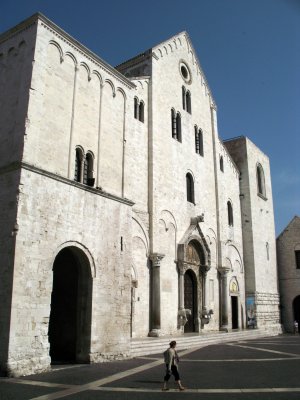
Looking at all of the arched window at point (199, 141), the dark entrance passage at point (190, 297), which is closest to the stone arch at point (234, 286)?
the dark entrance passage at point (190, 297)

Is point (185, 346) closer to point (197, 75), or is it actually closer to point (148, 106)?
point (148, 106)

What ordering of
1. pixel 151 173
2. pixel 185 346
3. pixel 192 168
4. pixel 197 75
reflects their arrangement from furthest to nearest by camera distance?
pixel 197 75
pixel 192 168
pixel 151 173
pixel 185 346

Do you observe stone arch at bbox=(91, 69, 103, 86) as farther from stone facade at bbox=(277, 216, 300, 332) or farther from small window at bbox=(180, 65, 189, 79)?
stone facade at bbox=(277, 216, 300, 332)

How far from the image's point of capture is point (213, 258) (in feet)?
84.3

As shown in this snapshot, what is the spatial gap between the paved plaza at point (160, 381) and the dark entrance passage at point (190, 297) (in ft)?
24.6

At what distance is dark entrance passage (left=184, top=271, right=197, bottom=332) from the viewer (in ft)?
74.3

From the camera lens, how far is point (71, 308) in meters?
14.8

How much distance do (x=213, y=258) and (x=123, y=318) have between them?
38.2 feet

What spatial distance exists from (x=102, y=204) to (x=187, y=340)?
837 cm

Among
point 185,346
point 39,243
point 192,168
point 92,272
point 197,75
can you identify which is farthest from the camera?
point 197,75

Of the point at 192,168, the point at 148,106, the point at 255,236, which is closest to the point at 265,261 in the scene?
the point at 255,236

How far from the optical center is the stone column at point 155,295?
62.8 feet

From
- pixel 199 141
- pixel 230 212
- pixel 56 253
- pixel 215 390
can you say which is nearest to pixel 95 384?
pixel 215 390

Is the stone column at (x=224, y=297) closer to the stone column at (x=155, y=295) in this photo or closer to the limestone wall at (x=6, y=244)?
the stone column at (x=155, y=295)
